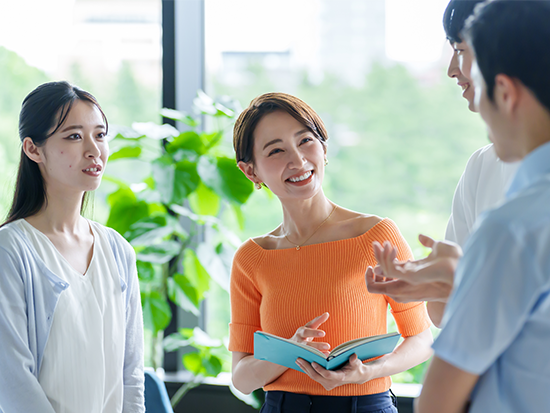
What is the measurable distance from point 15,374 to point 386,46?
244 cm

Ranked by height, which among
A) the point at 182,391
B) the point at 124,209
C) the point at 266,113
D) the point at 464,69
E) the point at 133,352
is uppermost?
the point at 464,69

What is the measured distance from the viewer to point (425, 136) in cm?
280

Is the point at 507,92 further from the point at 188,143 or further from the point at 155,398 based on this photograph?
the point at 188,143

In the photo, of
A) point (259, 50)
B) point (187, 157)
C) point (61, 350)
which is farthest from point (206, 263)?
point (259, 50)

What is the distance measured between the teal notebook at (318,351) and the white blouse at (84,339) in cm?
53

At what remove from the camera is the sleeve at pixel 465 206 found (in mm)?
1360

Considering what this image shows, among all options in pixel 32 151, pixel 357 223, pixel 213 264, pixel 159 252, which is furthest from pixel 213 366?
pixel 32 151

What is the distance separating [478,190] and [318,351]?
0.62 meters

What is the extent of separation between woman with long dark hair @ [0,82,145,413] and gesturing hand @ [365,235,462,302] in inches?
36.0

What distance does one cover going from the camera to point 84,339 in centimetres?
147

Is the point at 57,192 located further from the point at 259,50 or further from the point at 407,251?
the point at 259,50

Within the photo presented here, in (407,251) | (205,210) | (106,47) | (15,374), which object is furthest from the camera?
(106,47)

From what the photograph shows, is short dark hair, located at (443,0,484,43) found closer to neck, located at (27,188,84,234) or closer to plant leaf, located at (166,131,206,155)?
neck, located at (27,188,84,234)

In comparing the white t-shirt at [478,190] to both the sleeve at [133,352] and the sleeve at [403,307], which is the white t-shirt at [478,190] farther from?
the sleeve at [133,352]
